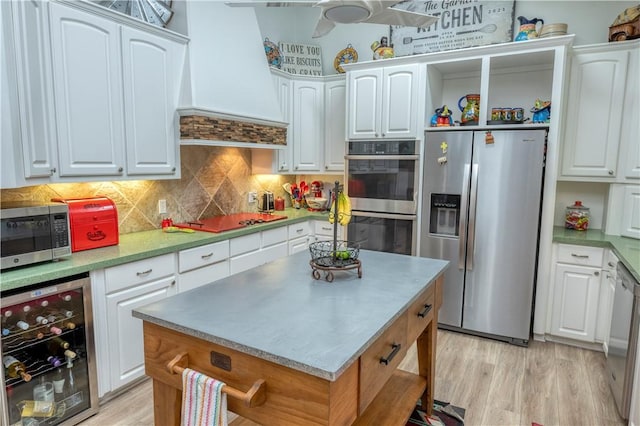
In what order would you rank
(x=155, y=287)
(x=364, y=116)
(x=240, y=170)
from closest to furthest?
(x=155, y=287) < (x=364, y=116) < (x=240, y=170)

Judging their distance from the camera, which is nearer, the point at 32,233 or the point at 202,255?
the point at 32,233

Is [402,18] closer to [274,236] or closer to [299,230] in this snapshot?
[274,236]

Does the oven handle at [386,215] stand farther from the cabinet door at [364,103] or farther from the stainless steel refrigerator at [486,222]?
the cabinet door at [364,103]

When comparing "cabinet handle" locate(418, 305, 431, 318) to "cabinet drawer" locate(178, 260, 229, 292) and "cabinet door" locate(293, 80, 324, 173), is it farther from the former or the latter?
"cabinet door" locate(293, 80, 324, 173)

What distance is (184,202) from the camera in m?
3.47

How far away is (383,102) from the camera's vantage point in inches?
144

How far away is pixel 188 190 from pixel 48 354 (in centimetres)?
170

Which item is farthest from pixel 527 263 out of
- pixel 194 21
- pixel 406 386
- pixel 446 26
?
pixel 194 21

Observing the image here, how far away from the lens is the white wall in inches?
132

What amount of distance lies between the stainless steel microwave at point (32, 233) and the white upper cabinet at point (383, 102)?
101 inches

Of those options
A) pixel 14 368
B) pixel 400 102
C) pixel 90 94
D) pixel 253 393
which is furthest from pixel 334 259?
pixel 400 102

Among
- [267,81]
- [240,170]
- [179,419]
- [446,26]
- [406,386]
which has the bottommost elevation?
[406,386]

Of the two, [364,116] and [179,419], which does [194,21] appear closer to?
[364,116]

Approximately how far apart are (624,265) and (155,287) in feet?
9.73
